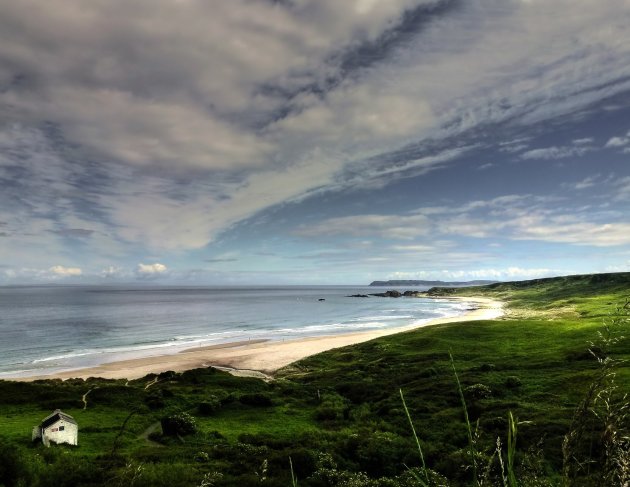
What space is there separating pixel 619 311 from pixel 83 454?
34.7m

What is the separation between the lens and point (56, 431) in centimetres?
3108

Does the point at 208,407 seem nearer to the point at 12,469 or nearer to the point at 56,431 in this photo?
the point at 56,431

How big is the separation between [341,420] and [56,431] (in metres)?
23.8

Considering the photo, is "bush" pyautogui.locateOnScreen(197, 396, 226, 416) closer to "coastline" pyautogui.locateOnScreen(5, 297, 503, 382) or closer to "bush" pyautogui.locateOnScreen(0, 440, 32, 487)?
"bush" pyautogui.locateOnScreen(0, 440, 32, 487)

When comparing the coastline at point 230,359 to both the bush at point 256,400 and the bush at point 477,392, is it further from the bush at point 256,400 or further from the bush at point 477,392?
the bush at point 477,392

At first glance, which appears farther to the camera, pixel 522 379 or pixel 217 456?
pixel 522 379

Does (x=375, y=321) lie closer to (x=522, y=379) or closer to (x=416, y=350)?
(x=416, y=350)

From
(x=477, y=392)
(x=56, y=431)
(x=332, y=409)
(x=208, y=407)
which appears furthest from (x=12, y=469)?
(x=477, y=392)

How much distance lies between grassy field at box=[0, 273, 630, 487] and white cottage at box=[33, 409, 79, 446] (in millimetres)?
920

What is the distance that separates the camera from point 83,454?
2889cm

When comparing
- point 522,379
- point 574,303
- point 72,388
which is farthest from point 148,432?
point 574,303

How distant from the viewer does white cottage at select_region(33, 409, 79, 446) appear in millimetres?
30922

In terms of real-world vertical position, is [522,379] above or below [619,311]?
below

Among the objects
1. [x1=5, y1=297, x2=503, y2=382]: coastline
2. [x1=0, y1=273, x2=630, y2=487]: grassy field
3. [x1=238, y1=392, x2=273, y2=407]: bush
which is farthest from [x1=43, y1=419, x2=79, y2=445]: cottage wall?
[x1=5, y1=297, x2=503, y2=382]: coastline
